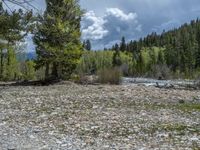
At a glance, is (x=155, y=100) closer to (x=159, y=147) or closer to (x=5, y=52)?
(x=159, y=147)

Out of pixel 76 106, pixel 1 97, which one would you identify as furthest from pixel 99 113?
pixel 1 97

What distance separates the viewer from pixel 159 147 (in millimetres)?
10758

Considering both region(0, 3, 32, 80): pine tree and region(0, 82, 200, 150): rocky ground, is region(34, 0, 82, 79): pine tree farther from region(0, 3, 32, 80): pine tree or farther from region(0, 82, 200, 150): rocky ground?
region(0, 82, 200, 150): rocky ground

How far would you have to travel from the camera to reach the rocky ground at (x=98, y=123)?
11.4 m

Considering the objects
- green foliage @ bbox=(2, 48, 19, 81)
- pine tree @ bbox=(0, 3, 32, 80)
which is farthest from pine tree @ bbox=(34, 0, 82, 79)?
green foliage @ bbox=(2, 48, 19, 81)

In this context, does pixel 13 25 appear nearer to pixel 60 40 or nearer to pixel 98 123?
pixel 98 123

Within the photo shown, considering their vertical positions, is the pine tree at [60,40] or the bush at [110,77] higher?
the pine tree at [60,40]

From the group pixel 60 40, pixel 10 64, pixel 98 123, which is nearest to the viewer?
pixel 98 123

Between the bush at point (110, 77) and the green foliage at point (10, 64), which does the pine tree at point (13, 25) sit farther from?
the green foliage at point (10, 64)

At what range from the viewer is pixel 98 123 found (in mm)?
14008

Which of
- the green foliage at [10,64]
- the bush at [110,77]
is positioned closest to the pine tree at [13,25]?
the bush at [110,77]

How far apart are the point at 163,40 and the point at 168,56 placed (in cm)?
4849

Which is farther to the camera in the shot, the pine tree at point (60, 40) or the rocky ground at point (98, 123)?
the pine tree at point (60, 40)

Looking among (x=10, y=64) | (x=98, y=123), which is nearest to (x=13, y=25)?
(x=98, y=123)
